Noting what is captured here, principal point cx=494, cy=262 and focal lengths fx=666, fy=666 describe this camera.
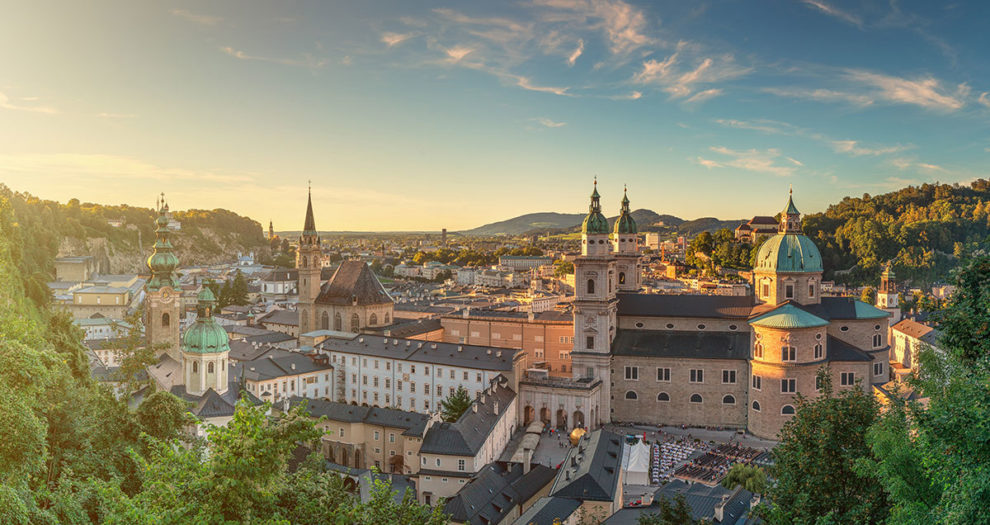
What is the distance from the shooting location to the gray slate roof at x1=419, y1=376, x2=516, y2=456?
35500 millimetres

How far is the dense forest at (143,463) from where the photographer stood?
1081 centimetres

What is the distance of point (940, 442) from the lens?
10320 mm

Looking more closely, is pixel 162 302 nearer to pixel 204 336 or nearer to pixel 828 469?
pixel 204 336

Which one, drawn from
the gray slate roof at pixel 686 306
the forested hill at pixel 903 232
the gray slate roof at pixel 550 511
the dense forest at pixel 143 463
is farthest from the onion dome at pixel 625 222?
the forested hill at pixel 903 232

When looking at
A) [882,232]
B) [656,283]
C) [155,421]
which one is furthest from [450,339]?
[882,232]

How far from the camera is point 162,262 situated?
155 ft

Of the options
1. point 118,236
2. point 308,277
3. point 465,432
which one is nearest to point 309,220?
point 308,277

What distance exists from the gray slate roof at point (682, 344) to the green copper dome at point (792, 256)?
218 inches

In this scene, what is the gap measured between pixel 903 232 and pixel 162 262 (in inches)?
4651

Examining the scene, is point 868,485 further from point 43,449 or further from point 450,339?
point 450,339

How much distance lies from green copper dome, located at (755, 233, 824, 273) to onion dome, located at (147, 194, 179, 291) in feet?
142

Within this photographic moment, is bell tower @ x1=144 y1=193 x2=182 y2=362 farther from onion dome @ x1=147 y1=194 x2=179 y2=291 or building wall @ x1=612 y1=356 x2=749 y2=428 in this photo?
building wall @ x1=612 y1=356 x2=749 y2=428

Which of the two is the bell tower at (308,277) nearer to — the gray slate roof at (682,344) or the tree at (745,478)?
the gray slate roof at (682,344)

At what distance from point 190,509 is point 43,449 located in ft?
21.5
